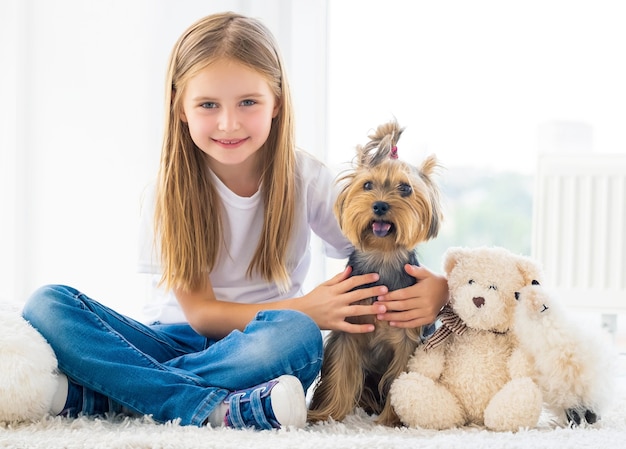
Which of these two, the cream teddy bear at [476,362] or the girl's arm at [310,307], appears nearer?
the cream teddy bear at [476,362]

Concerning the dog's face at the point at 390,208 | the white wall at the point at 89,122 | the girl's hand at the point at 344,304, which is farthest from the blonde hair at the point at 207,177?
the white wall at the point at 89,122

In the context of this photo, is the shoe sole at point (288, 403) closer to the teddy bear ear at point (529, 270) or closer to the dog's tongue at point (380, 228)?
the dog's tongue at point (380, 228)

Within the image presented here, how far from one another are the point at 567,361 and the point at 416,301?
0.31m

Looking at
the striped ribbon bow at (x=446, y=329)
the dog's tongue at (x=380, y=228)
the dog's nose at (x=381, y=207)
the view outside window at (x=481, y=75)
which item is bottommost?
the striped ribbon bow at (x=446, y=329)

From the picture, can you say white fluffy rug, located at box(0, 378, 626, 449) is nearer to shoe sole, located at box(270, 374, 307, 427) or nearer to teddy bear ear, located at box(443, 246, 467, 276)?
shoe sole, located at box(270, 374, 307, 427)

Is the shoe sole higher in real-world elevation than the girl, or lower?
lower

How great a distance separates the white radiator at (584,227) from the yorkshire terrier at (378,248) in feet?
5.80

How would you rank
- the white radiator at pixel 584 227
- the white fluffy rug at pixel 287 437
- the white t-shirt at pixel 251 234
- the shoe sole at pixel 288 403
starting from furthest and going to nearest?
1. the white radiator at pixel 584 227
2. the white t-shirt at pixel 251 234
3. the shoe sole at pixel 288 403
4. the white fluffy rug at pixel 287 437

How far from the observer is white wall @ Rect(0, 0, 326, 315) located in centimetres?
286

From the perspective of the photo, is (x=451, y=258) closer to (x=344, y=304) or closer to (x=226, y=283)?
(x=344, y=304)

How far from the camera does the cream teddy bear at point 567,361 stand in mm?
1364

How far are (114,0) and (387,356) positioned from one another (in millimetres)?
1936

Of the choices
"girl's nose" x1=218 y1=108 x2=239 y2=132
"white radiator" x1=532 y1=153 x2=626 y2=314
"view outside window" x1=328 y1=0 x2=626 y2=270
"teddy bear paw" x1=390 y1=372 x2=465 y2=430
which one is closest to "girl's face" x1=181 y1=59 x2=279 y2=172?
"girl's nose" x1=218 y1=108 x2=239 y2=132

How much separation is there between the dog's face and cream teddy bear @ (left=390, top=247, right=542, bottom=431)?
0.46ft
